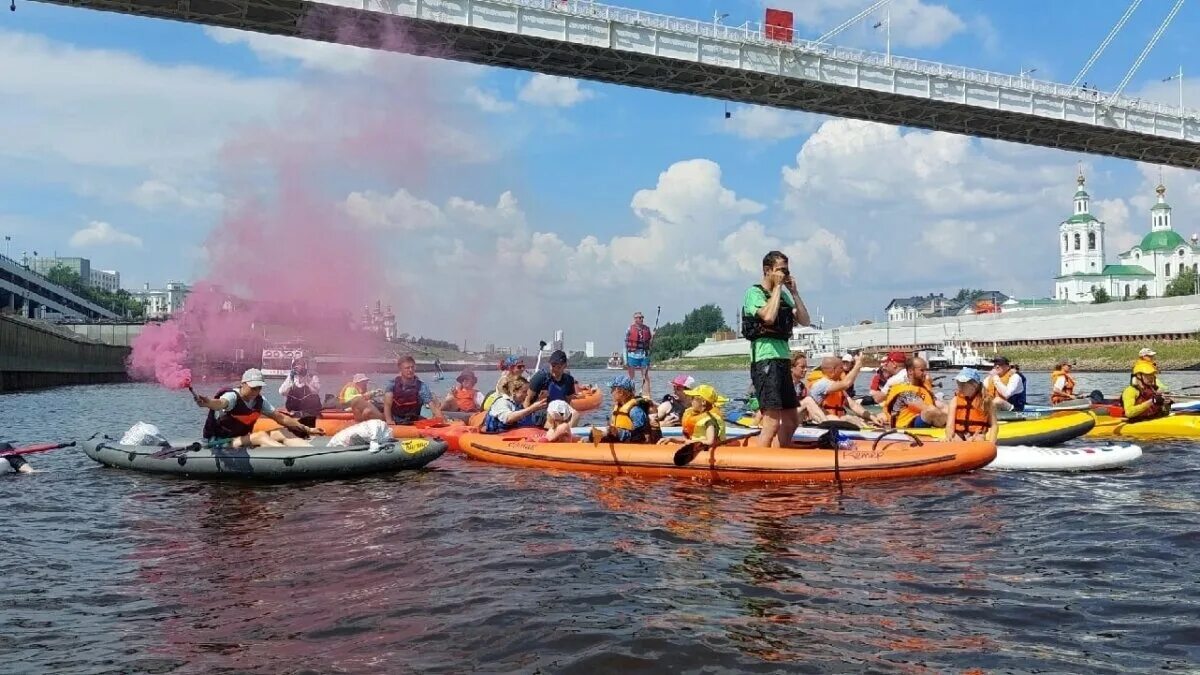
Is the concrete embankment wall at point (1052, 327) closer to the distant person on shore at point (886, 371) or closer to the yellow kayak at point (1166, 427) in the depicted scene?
the yellow kayak at point (1166, 427)

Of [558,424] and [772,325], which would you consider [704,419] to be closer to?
[772,325]

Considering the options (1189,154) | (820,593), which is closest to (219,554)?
(820,593)

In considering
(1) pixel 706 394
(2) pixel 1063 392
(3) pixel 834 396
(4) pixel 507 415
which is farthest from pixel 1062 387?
(4) pixel 507 415

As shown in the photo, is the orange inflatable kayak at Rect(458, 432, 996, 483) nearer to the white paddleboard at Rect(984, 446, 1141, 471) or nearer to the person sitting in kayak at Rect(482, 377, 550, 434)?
the white paddleboard at Rect(984, 446, 1141, 471)

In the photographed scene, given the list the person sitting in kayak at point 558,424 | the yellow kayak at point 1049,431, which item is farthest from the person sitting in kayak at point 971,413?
the person sitting in kayak at point 558,424

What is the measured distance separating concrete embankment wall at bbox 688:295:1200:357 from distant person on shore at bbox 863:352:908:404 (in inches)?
2451

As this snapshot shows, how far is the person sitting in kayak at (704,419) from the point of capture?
9805 millimetres

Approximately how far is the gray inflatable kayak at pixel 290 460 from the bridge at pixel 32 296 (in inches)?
3075

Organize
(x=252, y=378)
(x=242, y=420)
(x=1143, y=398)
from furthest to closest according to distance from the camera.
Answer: (x=1143, y=398), (x=242, y=420), (x=252, y=378)

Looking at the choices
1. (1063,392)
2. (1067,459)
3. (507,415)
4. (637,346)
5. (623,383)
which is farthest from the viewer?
(637,346)

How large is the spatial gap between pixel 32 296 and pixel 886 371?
10762 centimetres

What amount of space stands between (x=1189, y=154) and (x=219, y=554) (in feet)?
226

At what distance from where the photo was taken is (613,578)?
595 centimetres

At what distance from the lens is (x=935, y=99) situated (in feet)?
170
